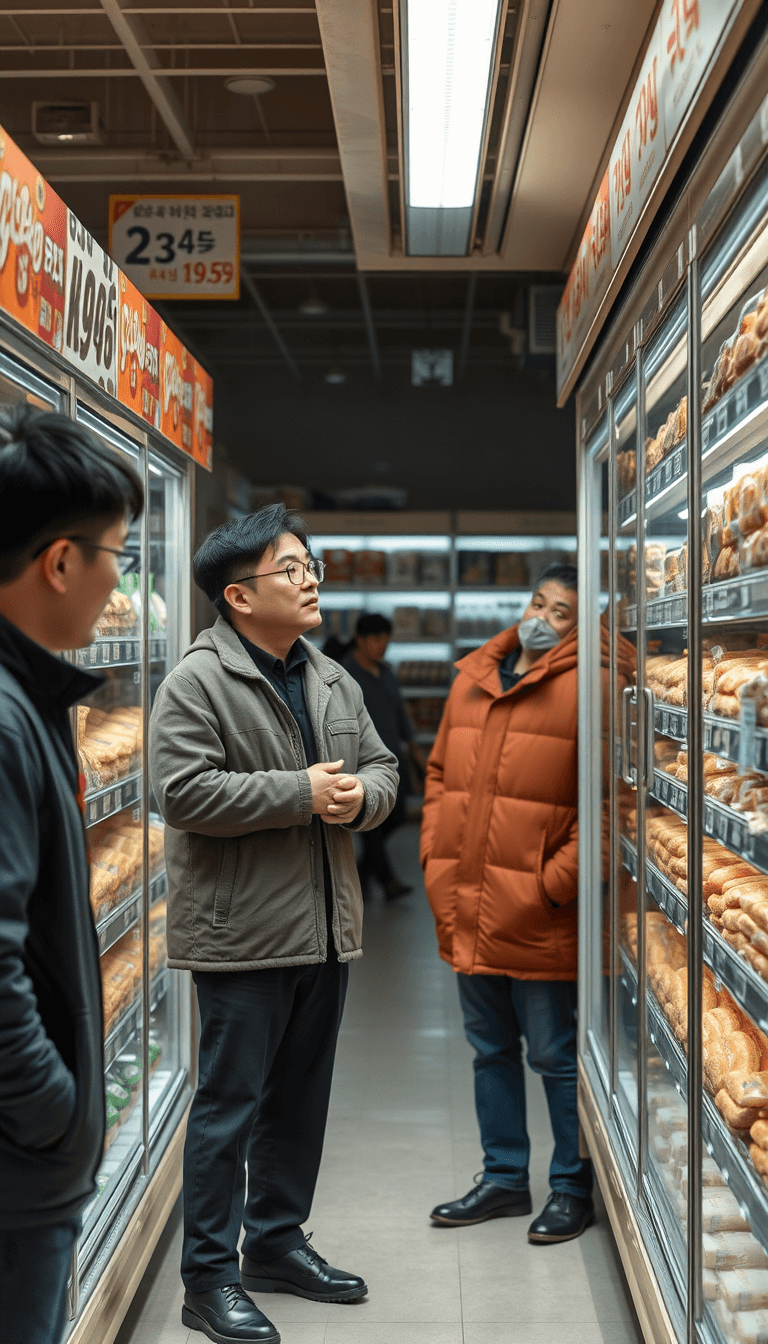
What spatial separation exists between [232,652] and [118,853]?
0.71 metres

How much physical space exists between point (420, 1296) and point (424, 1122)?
117 centimetres

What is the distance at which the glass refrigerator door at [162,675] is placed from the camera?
3553 mm

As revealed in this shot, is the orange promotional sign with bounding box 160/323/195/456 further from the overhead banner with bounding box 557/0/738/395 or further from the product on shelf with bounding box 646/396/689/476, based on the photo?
the product on shelf with bounding box 646/396/689/476

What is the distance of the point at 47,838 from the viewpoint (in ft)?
4.53

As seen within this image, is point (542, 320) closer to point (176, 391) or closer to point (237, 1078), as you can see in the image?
point (176, 391)


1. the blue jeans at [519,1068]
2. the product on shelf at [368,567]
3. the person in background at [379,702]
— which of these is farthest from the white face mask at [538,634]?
the product on shelf at [368,567]

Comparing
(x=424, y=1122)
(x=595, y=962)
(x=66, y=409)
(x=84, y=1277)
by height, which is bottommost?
(x=424, y=1122)

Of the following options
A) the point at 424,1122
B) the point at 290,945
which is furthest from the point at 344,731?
the point at 424,1122

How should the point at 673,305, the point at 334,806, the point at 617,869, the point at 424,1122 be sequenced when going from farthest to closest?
the point at 424,1122, the point at 617,869, the point at 334,806, the point at 673,305

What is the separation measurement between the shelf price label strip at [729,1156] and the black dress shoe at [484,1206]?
1.10m

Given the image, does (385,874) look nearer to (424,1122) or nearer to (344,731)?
(424,1122)

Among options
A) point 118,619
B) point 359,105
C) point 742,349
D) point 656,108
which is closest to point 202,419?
point 118,619

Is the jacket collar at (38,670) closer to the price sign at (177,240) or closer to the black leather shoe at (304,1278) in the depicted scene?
the black leather shoe at (304,1278)

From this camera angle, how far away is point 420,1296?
286cm
